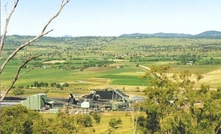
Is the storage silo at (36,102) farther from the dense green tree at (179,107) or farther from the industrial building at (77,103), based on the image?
the dense green tree at (179,107)

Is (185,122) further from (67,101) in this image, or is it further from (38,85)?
(38,85)

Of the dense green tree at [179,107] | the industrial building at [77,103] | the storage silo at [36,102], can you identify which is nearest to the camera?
the dense green tree at [179,107]

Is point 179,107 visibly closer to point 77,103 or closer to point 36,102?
point 36,102

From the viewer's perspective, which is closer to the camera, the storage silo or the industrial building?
the industrial building

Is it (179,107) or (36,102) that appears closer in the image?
(179,107)

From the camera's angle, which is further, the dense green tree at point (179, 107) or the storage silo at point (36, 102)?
the storage silo at point (36, 102)

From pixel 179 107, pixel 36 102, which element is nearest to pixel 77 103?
pixel 36 102

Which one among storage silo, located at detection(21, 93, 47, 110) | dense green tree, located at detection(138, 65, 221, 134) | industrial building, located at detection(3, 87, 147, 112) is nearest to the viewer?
dense green tree, located at detection(138, 65, 221, 134)

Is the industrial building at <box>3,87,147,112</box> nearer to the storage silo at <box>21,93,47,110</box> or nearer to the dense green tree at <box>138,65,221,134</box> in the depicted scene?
the storage silo at <box>21,93,47,110</box>

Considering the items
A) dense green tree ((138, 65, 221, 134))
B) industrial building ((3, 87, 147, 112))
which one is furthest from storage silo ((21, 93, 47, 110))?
dense green tree ((138, 65, 221, 134))

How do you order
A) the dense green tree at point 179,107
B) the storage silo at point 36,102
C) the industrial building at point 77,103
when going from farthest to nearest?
the storage silo at point 36,102, the industrial building at point 77,103, the dense green tree at point 179,107

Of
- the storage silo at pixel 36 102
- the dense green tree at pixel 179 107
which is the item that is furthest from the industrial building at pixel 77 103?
the dense green tree at pixel 179 107

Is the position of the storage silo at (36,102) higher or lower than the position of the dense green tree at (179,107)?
lower
